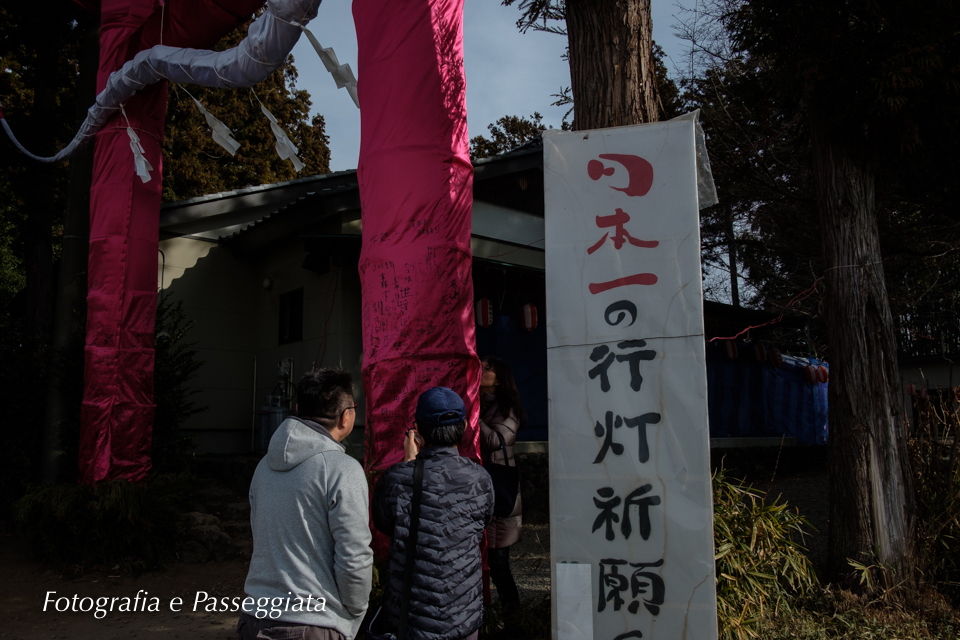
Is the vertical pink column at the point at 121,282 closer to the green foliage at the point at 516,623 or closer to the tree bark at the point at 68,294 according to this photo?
the tree bark at the point at 68,294

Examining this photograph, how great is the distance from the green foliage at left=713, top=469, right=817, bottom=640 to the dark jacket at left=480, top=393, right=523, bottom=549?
1.28m

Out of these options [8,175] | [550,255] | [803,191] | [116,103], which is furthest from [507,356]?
[8,175]

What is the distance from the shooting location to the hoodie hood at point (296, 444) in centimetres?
239

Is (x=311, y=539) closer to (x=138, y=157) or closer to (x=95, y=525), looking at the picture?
(x=95, y=525)

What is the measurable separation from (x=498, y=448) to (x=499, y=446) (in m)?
0.02

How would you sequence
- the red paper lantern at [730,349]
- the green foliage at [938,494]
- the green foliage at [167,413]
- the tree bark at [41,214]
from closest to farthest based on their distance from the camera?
the green foliage at [938,494], the green foliage at [167,413], the tree bark at [41,214], the red paper lantern at [730,349]

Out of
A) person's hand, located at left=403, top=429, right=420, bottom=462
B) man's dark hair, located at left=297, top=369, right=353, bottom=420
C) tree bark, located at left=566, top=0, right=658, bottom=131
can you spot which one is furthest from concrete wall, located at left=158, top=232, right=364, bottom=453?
man's dark hair, located at left=297, top=369, right=353, bottom=420

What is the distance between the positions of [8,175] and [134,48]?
16.3 ft

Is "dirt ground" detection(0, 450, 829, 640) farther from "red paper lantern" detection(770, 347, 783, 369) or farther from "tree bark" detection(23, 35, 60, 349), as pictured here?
"red paper lantern" detection(770, 347, 783, 369)

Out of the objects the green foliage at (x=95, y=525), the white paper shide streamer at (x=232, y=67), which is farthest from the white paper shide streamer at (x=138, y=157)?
the green foliage at (x=95, y=525)

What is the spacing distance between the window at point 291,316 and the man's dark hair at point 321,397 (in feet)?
27.4

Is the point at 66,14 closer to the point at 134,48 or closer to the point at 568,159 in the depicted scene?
the point at 134,48

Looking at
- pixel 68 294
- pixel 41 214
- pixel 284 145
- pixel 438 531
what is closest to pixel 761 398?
pixel 284 145

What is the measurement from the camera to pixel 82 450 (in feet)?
22.4
